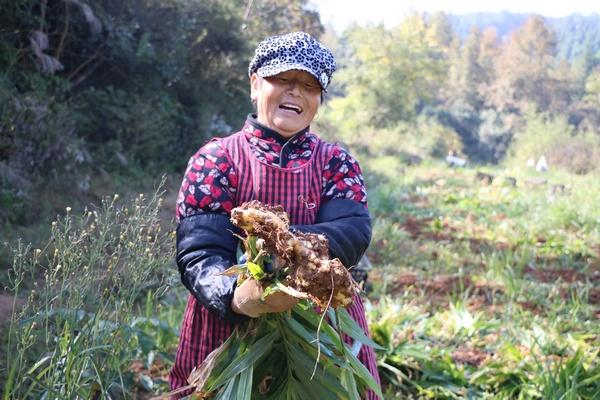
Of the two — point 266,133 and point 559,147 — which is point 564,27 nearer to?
point 559,147

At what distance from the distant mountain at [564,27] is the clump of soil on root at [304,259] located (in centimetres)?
7412

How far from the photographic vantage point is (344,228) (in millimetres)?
1678

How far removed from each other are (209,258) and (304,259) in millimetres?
359

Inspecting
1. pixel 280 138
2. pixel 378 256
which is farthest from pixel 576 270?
pixel 280 138

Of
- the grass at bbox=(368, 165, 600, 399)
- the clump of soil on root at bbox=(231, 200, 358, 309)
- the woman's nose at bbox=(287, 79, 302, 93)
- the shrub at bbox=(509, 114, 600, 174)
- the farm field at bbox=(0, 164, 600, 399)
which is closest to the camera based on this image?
the clump of soil on root at bbox=(231, 200, 358, 309)

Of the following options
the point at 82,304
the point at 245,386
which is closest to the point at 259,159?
the point at 245,386

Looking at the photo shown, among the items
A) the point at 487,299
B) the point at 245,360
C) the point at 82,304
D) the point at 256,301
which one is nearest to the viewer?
A: the point at 256,301

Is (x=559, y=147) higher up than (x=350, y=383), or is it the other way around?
(x=350, y=383)

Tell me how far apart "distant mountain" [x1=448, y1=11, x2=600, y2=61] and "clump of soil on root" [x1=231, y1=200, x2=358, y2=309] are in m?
74.1

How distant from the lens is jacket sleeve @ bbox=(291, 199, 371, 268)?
162 centimetres

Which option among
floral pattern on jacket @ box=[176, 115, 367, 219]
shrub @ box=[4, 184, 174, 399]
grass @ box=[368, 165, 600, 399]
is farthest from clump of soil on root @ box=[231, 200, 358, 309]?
grass @ box=[368, 165, 600, 399]

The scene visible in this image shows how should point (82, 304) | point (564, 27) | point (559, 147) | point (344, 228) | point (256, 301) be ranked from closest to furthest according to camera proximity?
point (256, 301) < point (344, 228) < point (82, 304) < point (559, 147) < point (564, 27)

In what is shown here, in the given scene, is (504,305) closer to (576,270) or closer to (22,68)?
(576,270)

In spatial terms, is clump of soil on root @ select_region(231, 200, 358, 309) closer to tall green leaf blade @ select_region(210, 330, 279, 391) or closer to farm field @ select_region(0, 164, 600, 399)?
tall green leaf blade @ select_region(210, 330, 279, 391)
